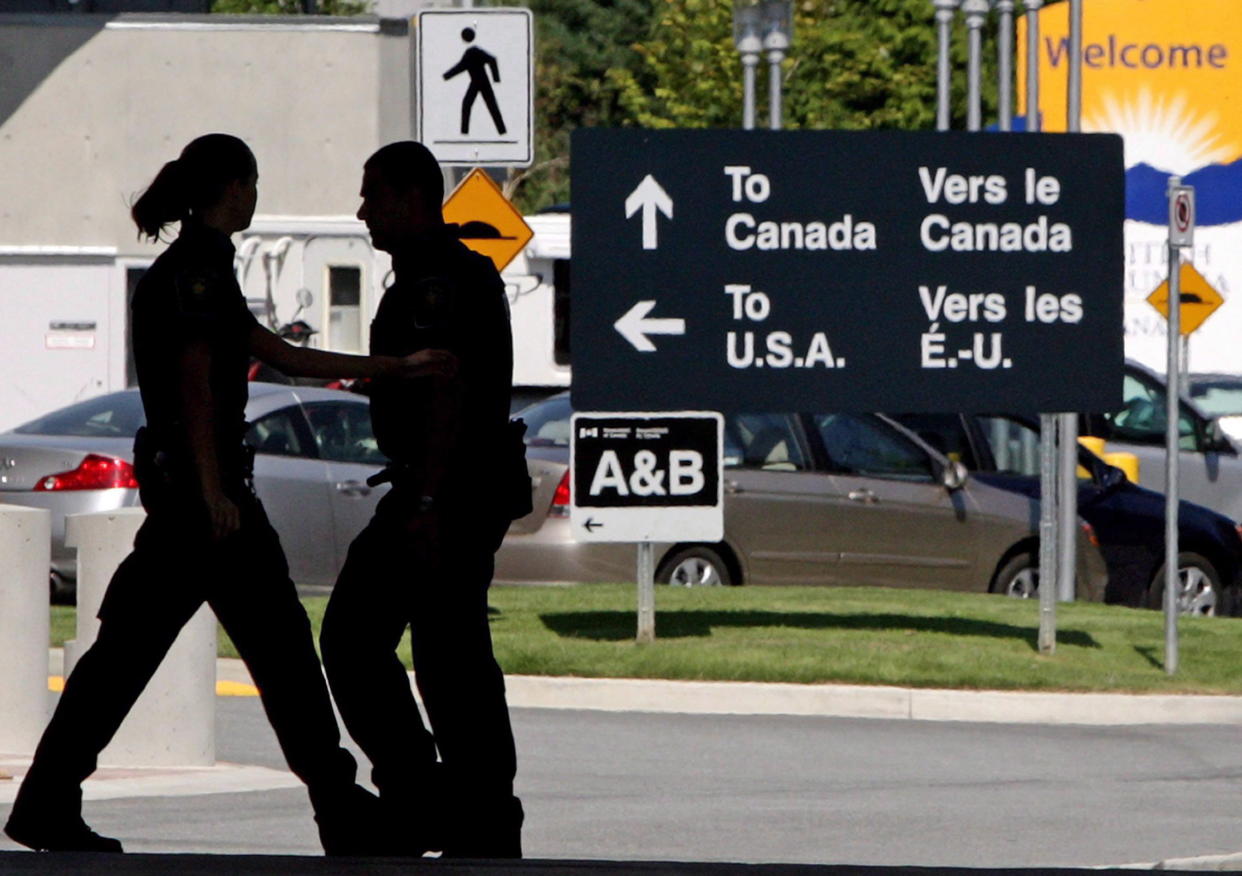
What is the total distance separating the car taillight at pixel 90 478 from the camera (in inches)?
570

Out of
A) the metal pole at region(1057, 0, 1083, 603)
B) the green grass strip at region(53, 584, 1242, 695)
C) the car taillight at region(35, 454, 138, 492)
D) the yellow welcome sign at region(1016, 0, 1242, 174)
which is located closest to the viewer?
the green grass strip at region(53, 584, 1242, 695)

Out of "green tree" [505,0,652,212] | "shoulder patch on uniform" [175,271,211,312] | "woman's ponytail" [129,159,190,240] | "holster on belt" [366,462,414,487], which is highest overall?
"green tree" [505,0,652,212]

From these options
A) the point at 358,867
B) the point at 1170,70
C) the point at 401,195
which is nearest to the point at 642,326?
the point at 401,195

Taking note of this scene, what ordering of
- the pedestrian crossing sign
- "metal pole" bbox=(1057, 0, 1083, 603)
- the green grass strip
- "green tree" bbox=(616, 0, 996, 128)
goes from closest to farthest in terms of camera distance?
the green grass strip
the pedestrian crossing sign
"metal pole" bbox=(1057, 0, 1083, 603)
"green tree" bbox=(616, 0, 996, 128)

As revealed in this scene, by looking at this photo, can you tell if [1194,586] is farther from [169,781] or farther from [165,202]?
[165,202]

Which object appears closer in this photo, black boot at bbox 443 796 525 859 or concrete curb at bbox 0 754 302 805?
black boot at bbox 443 796 525 859

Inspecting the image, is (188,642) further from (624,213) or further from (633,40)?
(633,40)

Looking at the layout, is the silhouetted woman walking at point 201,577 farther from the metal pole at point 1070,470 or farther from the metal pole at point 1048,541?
the metal pole at point 1070,470

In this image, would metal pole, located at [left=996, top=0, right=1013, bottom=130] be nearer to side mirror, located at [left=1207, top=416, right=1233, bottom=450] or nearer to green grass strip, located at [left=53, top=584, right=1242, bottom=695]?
side mirror, located at [left=1207, top=416, right=1233, bottom=450]

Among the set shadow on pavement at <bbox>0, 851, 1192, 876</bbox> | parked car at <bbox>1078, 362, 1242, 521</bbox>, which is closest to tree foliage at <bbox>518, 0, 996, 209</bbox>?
parked car at <bbox>1078, 362, 1242, 521</bbox>

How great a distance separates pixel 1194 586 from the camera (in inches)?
656

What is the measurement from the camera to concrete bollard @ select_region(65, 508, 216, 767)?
873 cm

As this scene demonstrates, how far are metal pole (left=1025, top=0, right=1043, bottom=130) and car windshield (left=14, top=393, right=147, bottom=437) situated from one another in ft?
20.7

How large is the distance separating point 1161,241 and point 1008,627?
2613 cm
